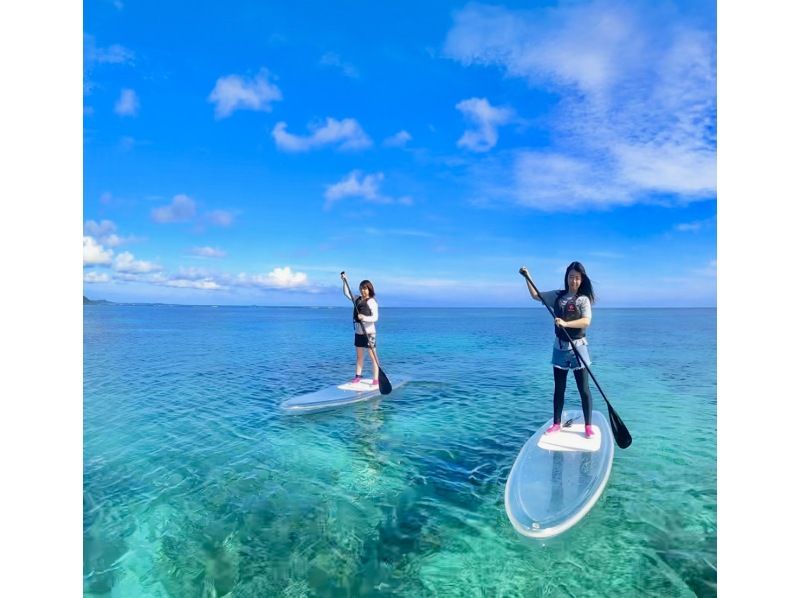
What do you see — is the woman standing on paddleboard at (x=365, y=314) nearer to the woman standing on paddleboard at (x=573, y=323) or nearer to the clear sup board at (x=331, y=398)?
the clear sup board at (x=331, y=398)

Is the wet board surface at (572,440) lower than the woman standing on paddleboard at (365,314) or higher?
lower

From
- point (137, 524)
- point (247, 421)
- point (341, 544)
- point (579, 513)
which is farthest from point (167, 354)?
point (579, 513)

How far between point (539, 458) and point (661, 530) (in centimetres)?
171

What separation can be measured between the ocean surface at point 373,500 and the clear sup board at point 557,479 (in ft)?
0.67

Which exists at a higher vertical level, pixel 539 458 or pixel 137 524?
pixel 539 458

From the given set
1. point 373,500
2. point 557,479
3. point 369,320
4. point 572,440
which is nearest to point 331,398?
point 369,320

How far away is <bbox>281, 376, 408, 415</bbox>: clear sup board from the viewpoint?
10.3 metres

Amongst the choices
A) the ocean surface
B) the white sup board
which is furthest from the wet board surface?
the white sup board

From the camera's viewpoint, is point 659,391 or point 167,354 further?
point 167,354

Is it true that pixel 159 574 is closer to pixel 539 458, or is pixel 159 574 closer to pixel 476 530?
pixel 476 530

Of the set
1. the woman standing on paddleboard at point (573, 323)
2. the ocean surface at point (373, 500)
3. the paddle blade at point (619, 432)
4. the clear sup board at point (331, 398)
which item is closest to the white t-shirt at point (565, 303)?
the woman standing on paddleboard at point (573, 323)

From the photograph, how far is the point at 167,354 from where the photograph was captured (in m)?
22.7

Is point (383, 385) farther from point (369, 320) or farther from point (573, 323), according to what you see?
point (573, 323)

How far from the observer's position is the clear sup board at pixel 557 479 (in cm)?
496
